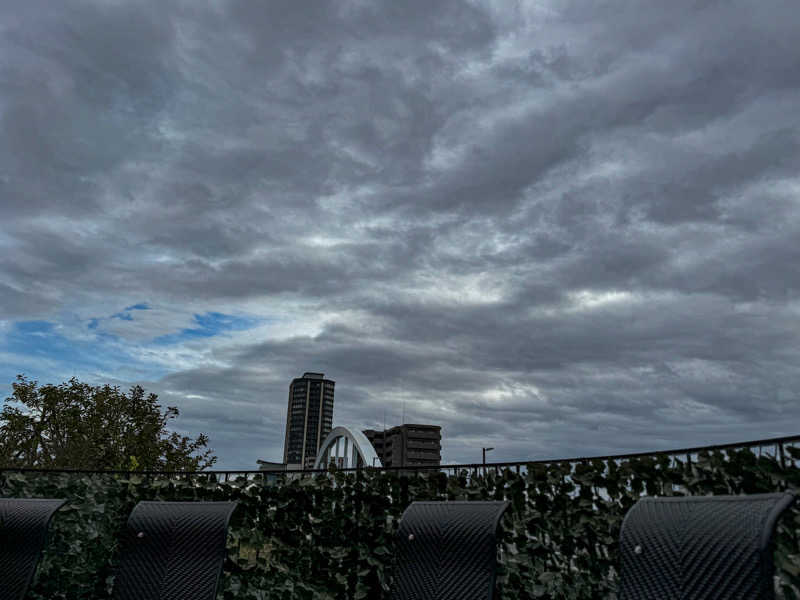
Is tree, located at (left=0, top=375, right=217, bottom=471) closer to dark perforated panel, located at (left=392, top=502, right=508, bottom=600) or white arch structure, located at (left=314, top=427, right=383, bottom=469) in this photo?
white arch structure, located at (left=314, top=427, right=383, bottom=469)

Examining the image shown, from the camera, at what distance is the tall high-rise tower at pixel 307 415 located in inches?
6909

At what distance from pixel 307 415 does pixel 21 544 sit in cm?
18218

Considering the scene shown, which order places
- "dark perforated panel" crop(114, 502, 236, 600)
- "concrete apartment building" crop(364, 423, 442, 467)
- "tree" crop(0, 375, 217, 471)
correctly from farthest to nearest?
"concrete apartment building" crop(364, 423, 442, 467) < "tree" crop(0, 375, 217, 471) < "dark perforated panel" crop(114, 502, 236, 600)

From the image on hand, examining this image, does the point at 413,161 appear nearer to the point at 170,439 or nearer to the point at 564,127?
the point at 564,127

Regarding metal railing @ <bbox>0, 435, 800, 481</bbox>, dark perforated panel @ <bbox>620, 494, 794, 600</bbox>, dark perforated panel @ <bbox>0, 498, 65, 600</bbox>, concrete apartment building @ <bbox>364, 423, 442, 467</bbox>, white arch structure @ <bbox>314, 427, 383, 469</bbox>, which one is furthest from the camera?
concrete apartment building @ <bbox>364, 423, 442, 467</bbox>

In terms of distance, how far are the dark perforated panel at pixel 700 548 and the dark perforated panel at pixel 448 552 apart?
2.13 ft

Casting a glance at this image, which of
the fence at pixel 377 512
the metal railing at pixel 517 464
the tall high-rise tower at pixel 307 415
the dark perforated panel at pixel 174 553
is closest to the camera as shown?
the metal railing at pixel 517 464

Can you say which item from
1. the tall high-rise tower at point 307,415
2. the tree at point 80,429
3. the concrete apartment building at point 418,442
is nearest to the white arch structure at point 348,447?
the tree at point 80,429

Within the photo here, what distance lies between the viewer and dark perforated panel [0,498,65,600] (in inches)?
120

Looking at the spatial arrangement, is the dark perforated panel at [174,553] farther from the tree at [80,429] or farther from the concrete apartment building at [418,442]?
the concrete apartment building at [418,442]

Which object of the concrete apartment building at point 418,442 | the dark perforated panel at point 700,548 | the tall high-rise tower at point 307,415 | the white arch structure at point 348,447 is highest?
the tall high-rise tower at point 307,415

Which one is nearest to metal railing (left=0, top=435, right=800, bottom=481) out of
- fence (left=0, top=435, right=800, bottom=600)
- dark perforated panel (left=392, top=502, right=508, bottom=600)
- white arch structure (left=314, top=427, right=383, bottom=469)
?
fence (left=0, top=435, right=800, bottom=600)

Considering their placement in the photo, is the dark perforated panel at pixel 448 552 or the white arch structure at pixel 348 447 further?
the white arch structure at pixel 348 447

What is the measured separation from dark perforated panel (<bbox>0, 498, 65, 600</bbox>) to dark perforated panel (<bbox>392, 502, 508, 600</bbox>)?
6.67 feet
